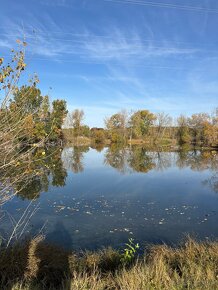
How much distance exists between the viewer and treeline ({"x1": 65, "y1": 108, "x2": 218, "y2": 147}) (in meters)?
75.6

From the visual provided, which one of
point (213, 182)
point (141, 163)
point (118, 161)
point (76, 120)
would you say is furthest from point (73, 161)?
point (76, 120)

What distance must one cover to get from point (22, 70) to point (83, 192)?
13.2 metres

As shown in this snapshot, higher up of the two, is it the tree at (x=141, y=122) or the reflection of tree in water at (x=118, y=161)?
the tree at (x=141, y=122)

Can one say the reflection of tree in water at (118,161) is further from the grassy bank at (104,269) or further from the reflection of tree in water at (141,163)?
the grassy bank at (104,269)

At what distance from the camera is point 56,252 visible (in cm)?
700

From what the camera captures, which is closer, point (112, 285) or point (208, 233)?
point (112, 285)

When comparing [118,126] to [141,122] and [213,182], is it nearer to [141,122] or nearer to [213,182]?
[141,122]

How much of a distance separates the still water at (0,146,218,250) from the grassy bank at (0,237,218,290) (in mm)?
1022

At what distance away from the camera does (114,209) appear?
12.7m

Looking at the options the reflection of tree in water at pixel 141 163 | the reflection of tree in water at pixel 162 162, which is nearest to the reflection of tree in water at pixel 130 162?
the reflection of tree in water at pixel 141 163

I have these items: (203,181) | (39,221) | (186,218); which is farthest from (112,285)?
(203,181)

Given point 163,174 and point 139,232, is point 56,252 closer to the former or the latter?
point 139,232

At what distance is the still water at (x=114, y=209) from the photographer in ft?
30.8

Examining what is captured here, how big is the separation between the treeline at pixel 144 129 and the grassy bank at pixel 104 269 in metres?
66.0
